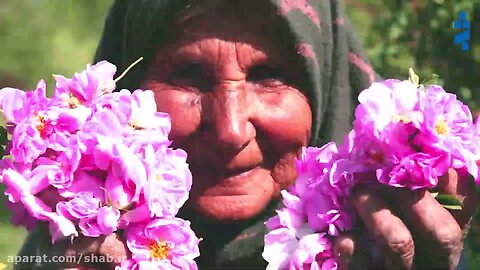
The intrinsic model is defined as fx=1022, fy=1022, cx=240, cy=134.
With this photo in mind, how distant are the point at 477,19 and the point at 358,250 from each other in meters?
2.03

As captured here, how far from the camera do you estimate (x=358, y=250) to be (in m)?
1.64

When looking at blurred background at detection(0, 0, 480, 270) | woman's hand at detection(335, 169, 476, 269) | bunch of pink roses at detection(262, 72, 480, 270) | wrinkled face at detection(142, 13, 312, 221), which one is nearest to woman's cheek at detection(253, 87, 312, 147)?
wrinkled face at detection(142, 13, 312, 221)

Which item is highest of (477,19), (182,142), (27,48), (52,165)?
(52,165)

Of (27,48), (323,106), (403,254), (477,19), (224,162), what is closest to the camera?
(403,254)

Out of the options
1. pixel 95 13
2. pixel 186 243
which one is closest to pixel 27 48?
pixel 95 13

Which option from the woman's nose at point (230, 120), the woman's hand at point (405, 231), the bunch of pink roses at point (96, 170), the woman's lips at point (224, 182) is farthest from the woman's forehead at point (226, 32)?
the woman's hand at point (405, 231)

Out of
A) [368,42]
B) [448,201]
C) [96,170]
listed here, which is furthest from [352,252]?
[368,42]

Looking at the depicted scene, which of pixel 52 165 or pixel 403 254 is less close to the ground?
pixel 52 165

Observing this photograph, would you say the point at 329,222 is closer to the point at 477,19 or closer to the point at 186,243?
the point at 186,243

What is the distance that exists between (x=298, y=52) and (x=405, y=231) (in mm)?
626

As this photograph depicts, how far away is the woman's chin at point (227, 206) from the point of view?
2070 mm

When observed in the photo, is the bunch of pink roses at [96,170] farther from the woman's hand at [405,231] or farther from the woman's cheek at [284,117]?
the woman's cheek at [284,117]

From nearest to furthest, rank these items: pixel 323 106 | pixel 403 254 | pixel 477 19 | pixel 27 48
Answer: pixel 403 254
pixel 323 106
pixel 477 19
pixel 27 48

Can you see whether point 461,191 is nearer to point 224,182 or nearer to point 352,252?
point 352,252
